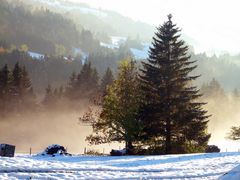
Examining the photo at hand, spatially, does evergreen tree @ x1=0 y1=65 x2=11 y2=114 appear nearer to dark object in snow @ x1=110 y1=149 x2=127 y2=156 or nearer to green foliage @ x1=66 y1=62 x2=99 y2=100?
green foliage @ x1=66 y1=62 x2=99 y2=100

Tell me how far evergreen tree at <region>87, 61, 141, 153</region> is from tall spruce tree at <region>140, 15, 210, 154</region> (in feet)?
3.55

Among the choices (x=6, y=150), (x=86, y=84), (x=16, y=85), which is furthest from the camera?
(x=86, y=84)

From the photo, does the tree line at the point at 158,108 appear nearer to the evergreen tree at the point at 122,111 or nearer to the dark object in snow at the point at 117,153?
the evergreen tree at the point at 122,111

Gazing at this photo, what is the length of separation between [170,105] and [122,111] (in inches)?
186

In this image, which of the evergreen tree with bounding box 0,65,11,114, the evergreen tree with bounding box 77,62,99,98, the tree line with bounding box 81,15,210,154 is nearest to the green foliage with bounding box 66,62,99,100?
the evergreen tree with bounding box 77,62,99,98

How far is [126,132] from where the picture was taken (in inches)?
1603

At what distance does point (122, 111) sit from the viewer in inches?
1608

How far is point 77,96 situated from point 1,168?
73.8 metres

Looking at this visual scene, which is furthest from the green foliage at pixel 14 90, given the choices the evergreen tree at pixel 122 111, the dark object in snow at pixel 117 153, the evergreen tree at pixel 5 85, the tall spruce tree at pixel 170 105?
the dark object in snow at pixel 117 153

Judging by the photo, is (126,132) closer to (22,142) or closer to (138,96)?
(138,96)

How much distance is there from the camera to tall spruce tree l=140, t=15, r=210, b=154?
4006cm

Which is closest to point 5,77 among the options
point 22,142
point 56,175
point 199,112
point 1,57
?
point 22,142

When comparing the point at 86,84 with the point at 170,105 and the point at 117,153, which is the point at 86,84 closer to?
the point at 170,105

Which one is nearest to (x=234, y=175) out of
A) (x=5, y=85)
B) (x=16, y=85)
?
(x=5, y=85)
